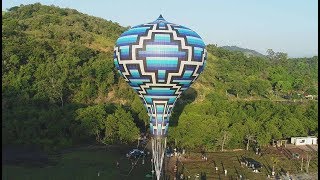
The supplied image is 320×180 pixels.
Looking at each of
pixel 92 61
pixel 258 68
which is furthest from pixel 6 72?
pixel 258 68

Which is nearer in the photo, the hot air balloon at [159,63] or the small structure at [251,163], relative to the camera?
the hot air balloon at [159,63]

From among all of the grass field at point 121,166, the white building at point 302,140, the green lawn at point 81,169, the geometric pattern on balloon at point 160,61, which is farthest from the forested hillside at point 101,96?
the geometric pattern on balloon at point 160,61

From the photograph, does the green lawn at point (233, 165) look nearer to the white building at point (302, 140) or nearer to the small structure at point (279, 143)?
the small structure at point (279, 143)

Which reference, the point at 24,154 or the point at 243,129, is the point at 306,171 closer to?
the point at 243,129

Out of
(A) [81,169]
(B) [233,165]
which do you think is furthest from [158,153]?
(B) [233,165]

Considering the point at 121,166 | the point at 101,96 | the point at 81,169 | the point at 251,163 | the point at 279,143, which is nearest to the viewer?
the point at 81,169

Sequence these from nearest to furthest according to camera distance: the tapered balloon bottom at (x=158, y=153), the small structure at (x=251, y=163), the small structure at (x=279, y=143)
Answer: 1. the tapered balloon bottom at (x=158, y=153)
2. the small structure at (x=251, y=163)
3. the small structure at (x=279, y=143)

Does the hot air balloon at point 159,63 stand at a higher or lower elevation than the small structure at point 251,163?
higher

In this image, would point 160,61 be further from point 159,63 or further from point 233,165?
point 233,165
